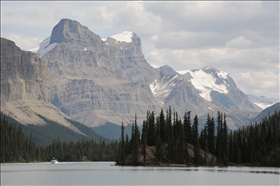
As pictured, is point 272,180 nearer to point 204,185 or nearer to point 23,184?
point 204,185

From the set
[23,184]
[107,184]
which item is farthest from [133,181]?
[23,184]

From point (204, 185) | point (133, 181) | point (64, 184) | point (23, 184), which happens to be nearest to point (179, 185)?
point (204, 185)

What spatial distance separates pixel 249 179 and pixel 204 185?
69.2ft

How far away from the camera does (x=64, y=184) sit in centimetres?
13588

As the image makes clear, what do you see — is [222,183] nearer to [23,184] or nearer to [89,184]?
[89,184]

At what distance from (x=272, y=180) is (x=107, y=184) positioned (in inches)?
1506

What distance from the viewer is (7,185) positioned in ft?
433

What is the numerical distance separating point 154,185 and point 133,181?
1244 cm

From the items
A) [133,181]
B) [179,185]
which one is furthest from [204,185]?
[133,181]

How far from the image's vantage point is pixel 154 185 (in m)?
128

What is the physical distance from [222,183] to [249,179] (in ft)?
47.7

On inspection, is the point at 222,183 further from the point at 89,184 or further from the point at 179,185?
the point at 89,184

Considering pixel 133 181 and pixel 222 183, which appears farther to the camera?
pixel 133 181

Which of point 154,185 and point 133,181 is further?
point 133,181
